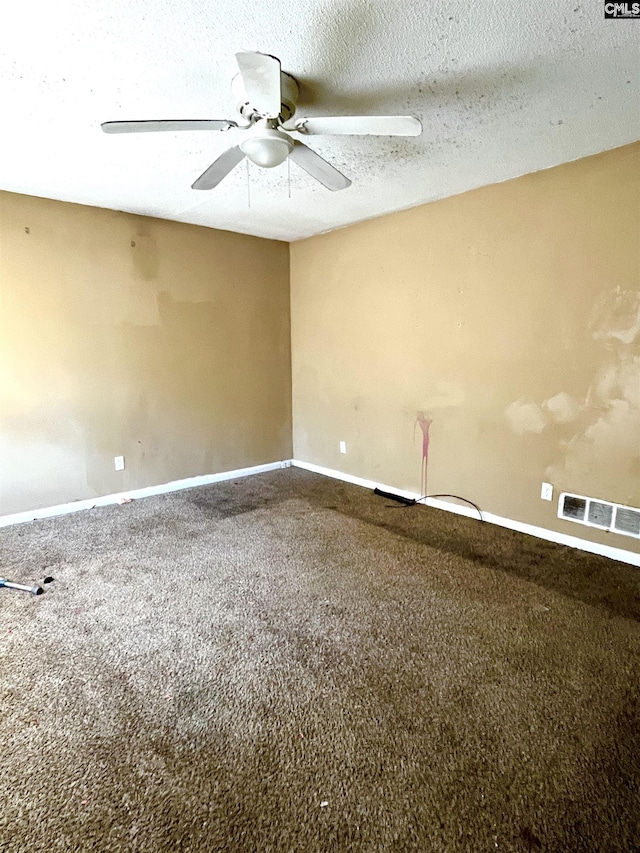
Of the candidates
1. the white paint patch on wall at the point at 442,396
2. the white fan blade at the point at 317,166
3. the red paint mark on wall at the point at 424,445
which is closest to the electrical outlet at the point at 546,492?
the white paint patch on wall at the point at 442,396

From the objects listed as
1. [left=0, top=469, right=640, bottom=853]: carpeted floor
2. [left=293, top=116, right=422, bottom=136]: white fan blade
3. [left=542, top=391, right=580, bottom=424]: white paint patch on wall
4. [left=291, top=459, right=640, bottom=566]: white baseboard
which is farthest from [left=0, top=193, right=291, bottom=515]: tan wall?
[left=542, top=391, right=580, bottom=424]: white paint patch on wall

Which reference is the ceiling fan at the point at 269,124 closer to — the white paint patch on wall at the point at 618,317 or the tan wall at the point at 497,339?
the tan wall at the point at 497,339

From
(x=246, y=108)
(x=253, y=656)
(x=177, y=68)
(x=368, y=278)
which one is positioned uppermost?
(x=177, y=68)

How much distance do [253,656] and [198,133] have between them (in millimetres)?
2534

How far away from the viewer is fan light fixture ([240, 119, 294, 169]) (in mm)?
1903

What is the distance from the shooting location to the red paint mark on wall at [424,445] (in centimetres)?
378

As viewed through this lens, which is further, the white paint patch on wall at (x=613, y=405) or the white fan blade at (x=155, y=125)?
the white paint patch on wall at (x=613, y=405)

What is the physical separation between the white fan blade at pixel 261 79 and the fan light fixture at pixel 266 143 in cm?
11

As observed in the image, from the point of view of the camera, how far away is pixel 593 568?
2.71 m

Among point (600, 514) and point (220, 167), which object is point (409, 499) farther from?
point (220, 167)

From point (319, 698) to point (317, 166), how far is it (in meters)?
2.33

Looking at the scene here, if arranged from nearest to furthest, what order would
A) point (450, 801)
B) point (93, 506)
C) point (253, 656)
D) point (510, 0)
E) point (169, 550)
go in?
point (450, 801) < point (510, 0) < point (253, 656) < point (169, 550) < point (93, 506)

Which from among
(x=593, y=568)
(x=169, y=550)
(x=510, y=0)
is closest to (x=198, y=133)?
(x=510, y=0)

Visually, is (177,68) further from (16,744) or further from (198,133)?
(16,744)
